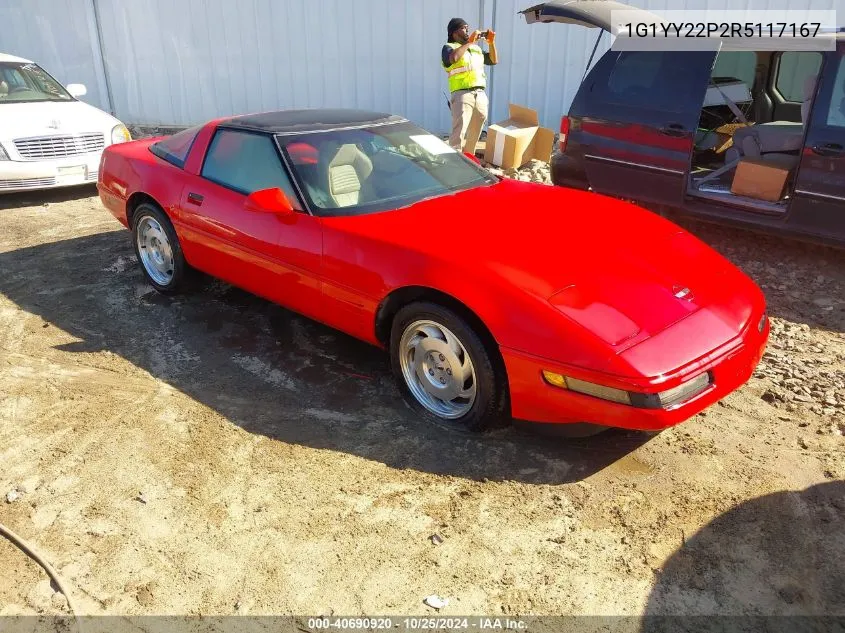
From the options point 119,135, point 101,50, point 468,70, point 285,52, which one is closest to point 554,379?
point 468,70

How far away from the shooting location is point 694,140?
18.1 feet

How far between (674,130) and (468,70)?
309cm

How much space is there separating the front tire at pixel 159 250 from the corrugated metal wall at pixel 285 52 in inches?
243

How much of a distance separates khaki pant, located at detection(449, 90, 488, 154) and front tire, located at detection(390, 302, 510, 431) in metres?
5.31

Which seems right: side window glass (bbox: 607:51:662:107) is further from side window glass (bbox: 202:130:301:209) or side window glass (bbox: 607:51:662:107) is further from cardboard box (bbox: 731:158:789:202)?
side window glass (bbox: 202:130:301:209)

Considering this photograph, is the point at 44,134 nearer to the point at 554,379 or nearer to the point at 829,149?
the point at 554,379

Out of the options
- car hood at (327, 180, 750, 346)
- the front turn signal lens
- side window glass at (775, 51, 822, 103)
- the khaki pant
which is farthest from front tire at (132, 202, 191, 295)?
side window glass at (775, 51, 822, 103)

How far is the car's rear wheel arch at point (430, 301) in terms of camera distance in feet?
10.3

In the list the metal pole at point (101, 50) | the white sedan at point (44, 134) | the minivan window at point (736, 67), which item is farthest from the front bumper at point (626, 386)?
the metal pole at point (101, 50)

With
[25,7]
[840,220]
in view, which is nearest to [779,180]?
[840,220]

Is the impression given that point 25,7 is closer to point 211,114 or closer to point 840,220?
point 211,114

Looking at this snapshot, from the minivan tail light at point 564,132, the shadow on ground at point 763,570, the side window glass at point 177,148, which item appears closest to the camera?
the shadow on ground at point 763,570

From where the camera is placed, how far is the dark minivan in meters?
4.96

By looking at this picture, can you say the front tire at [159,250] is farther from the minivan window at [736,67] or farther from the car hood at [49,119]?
the minivan window at [736,67]
